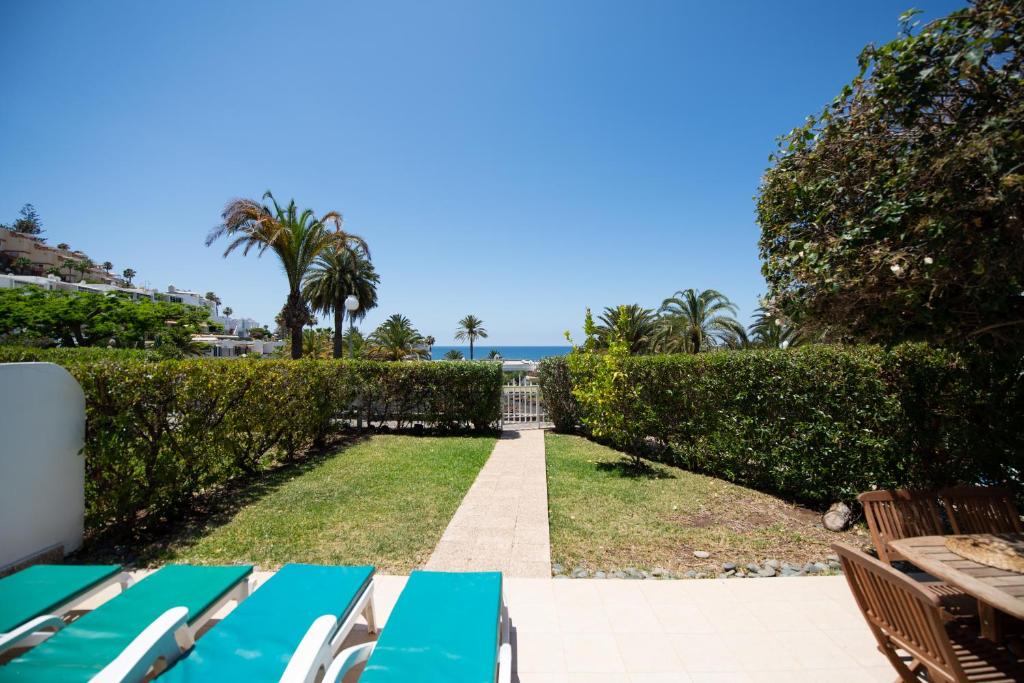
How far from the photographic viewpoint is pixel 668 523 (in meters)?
5.67

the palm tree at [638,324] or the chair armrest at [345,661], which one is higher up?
the palm tree at [638,324]

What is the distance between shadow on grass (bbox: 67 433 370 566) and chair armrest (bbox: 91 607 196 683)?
2956 mm

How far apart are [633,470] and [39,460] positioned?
8.47 metres

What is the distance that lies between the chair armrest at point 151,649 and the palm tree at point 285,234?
12.4 metres

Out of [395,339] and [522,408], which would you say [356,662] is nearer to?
[522,408]

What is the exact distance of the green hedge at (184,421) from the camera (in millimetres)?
4883

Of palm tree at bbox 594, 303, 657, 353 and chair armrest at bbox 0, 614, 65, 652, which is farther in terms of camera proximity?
palm tree at bbox 594, 303, 657, 353

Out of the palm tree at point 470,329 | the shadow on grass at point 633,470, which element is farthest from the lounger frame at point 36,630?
the palm tree at point 470,329

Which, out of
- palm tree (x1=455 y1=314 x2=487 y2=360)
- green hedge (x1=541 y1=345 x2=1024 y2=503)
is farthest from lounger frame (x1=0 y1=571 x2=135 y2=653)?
palm tree (x1=455 y1=314 x2=487 y2=360)

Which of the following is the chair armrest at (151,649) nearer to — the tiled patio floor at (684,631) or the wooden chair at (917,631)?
the tiled patio floor at (684,631)

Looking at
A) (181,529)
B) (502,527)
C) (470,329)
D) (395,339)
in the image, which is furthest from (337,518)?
(470,329)

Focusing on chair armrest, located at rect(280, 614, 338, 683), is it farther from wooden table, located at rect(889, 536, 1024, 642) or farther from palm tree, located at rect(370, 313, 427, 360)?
palm tree, located at rect(370, 313, 427, 360)

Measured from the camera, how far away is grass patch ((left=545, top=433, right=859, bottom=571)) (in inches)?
185

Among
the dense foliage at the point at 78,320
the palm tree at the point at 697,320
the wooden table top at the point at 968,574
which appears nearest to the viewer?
the wooden table top at the point at 968,574
